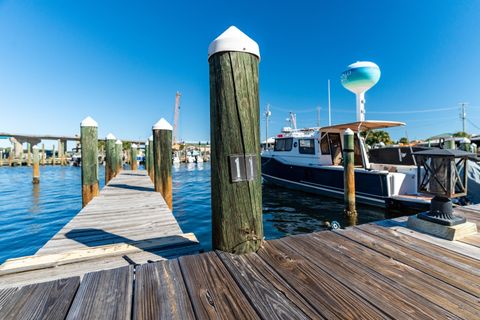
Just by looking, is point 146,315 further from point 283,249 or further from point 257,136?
point 257,136

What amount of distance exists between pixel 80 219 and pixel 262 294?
3319 millimetres

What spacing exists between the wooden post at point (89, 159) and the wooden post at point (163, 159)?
146 cm

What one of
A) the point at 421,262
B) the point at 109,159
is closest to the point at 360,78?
the point at 421,262

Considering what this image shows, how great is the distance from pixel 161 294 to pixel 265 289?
589 millimetres

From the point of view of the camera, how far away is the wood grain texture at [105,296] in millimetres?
1109

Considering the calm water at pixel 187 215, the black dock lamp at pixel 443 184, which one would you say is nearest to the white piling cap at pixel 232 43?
the black dock lamp at pixel 443 184

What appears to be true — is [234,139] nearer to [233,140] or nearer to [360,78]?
[233,140]

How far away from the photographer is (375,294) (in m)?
1.25

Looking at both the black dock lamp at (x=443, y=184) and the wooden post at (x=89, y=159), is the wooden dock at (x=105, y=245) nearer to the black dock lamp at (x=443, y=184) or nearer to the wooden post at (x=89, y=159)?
the wooden post at (x=89, y=159)

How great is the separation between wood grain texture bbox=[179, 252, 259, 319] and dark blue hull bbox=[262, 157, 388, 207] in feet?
24.7

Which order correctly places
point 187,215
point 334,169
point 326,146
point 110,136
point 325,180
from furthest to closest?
point 326,146, point 110,136, point 325,180, point 334,169, point 187,215

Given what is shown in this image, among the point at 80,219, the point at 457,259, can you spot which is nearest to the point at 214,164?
the point at 457,259

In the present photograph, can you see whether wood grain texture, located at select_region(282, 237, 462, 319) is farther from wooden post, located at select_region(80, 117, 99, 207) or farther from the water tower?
the water tower

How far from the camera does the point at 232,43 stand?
1627 mm
